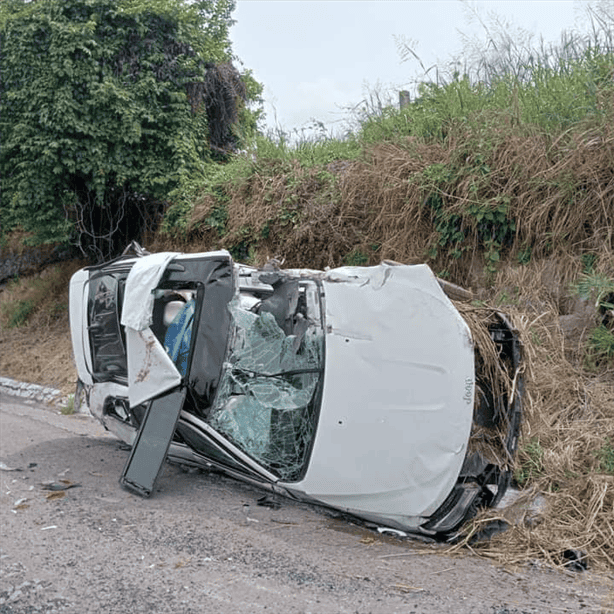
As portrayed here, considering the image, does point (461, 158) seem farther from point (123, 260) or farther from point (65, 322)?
point (65, 322)

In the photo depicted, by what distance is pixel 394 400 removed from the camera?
4023 millimetres

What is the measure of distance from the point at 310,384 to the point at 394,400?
→ 80cm

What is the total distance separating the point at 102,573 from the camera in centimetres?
365

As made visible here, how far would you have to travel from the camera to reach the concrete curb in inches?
416

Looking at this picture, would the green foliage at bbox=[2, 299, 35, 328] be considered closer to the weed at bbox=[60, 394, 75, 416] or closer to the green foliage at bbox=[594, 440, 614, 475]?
the weed at bbox=[60, 394, 75, 416]

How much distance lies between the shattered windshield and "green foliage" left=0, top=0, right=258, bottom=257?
797 centimetres

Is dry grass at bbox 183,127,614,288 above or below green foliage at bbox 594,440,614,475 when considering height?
above

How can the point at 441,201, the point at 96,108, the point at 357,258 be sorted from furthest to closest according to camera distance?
the point at 96,108 < the point at 357,258 < the point at 441,201

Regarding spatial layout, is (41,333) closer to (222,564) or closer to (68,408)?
(68,408)

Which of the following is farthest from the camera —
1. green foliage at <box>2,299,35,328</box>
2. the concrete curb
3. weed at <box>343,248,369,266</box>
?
green foliage at <box>2,299,35,328</box>

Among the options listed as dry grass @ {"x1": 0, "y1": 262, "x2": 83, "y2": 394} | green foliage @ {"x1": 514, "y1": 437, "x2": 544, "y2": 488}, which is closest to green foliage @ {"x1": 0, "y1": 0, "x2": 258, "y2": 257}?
dry grass @ {"x1": 0, "y1": 262, "x2": 83, "y2": 394}

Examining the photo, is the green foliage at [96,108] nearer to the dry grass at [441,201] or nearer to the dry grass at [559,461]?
the dry grass at [441,201]

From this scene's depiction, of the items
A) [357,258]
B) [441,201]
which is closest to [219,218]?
[357,258]

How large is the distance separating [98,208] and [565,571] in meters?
12.4
